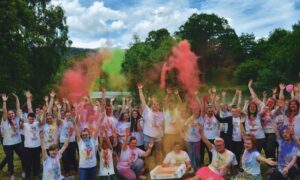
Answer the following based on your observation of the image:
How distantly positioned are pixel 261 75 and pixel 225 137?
3355 cm

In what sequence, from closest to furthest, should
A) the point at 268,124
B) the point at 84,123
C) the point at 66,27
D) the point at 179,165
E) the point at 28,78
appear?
the point at 179,165 → the point at 268,124 → the point at 84,123 → the point at 28,78 → the point at 66,27

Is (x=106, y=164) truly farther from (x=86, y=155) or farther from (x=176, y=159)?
(x=176, y=159)

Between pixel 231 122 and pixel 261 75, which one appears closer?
pixel 231 122

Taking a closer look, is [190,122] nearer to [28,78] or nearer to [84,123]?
[84,123]

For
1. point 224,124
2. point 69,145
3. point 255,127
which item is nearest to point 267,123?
point 255,127

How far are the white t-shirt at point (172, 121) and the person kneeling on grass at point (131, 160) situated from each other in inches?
27.1

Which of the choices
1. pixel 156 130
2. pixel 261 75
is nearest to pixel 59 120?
pixel 156 130

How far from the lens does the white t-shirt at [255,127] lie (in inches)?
408

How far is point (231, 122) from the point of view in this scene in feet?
35.9

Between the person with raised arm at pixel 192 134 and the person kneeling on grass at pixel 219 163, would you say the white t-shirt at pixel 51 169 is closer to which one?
the person kneeling on grass at pixel 219 163

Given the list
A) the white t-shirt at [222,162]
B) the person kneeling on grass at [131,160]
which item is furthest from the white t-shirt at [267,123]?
the person kneeling on grass at [131,160]

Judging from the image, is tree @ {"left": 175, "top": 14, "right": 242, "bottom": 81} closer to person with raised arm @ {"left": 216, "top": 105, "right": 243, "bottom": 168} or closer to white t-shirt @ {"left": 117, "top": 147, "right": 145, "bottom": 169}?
person with raised arm @ {"left": 216, "top": 105, "right": 243, "bottom": 168}

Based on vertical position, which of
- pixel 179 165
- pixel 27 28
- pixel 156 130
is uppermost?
pixel 27 28

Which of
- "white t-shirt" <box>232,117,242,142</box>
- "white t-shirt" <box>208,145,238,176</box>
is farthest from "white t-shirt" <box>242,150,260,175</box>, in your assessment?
"white t-shirt" <box>232,117,242,142</box>
